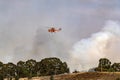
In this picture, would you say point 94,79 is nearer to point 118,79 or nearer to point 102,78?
point 102,78

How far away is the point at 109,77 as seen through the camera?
195 metres

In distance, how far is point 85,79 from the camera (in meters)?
199

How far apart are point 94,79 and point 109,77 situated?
765 cm

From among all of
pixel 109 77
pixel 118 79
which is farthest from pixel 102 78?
pixel 118 79

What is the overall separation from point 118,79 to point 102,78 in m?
17.0

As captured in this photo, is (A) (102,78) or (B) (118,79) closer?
(B) (118,79)

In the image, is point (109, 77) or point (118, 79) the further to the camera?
point (109, 77)

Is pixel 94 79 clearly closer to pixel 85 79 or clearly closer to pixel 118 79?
pixel 85 79

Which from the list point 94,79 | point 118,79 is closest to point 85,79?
point 94,79

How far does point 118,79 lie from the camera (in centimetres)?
17862

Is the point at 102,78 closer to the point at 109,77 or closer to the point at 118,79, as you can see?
the point at 109,77

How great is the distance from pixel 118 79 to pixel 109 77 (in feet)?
54.6

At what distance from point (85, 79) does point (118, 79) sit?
2477cm
